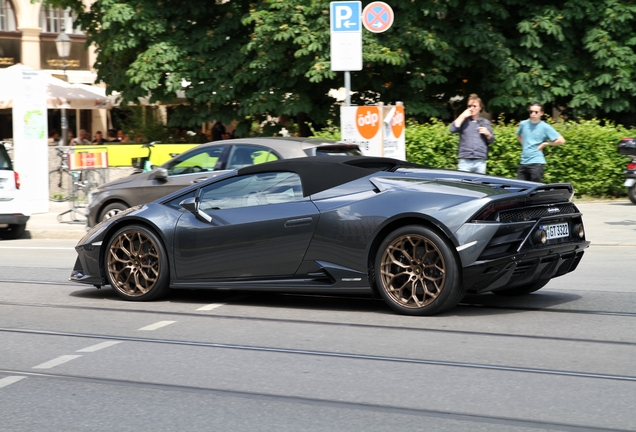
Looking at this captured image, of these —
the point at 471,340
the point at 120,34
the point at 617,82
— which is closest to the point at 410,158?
the point at 617,82

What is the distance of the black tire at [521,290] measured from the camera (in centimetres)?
838

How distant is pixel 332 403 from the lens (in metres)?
5.19

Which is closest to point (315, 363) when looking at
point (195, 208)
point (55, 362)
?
point (55, 362)

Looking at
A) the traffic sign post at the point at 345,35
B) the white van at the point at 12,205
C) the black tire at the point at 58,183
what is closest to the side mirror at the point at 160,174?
→ the traffic sign post at the point at 345,35

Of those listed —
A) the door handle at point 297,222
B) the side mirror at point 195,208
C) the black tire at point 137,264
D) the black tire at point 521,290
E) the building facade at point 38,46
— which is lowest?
the black tire at point 521,290

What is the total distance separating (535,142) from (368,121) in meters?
2.39

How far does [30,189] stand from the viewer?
1892cm

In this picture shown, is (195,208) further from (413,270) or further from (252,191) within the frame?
(413,270)

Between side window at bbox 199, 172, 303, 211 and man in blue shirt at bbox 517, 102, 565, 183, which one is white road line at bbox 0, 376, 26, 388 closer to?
side window at bbox 199, 172, 303, 211

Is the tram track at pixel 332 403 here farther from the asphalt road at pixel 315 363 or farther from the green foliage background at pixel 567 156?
the green foliage background at pixel 567 156

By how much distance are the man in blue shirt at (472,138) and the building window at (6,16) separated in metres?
30.4

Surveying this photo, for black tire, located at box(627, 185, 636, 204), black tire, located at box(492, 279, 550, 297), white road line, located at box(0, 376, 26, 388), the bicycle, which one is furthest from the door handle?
the bicycle

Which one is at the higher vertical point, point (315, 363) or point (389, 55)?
point (389, 55)

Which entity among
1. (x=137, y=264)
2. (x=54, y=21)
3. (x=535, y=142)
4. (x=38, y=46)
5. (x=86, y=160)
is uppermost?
(x=54, y=21)
